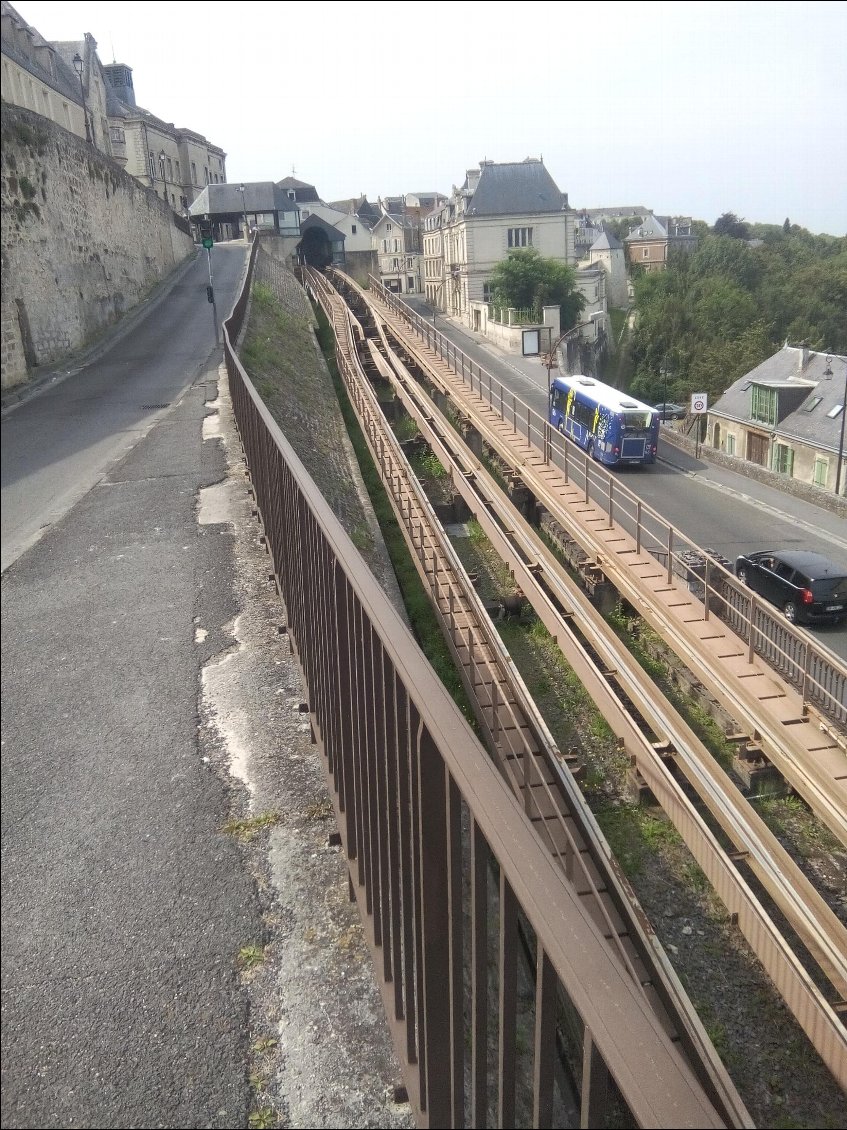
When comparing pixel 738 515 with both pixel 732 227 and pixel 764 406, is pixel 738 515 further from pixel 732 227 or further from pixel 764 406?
pixel 732 227

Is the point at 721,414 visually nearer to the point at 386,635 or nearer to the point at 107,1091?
the point at 386,635

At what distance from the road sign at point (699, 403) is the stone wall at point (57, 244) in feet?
28.0

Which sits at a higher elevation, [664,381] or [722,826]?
[664,381]

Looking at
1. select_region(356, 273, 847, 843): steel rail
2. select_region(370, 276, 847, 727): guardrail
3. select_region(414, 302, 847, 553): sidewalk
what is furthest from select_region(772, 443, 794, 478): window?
select_region(356, 273, 847, 843): steel rail

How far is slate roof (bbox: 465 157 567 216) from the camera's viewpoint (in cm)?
5200

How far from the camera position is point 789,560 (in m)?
5.23

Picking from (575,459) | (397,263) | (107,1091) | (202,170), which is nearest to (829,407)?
(107,1091)

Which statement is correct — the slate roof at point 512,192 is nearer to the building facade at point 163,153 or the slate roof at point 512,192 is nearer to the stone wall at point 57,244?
the building facade at point 163,153

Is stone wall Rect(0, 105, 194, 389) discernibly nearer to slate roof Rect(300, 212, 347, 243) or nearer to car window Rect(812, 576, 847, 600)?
car window Rect(812, 576, 847, 600)

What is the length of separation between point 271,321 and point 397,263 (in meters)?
57.0

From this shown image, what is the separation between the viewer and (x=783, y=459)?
17.7 feet

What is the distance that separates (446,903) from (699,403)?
4.97 meters

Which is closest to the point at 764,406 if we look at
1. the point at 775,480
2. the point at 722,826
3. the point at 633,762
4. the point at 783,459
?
the point at 783,459

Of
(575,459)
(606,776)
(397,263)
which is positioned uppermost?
(397,263)
